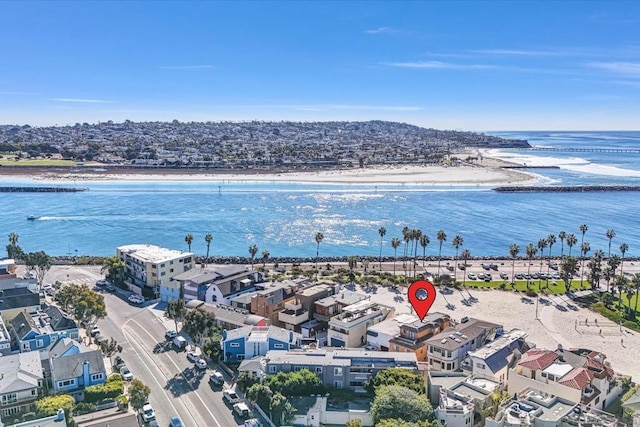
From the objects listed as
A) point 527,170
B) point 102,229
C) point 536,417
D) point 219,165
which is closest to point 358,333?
point 536,417

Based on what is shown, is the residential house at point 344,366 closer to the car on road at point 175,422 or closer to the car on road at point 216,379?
the car on road at point 216,379

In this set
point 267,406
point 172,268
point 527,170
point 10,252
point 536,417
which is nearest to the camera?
point 536,417

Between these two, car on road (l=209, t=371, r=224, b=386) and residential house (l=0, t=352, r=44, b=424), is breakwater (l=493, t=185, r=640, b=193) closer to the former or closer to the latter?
car on road (l=209, t=371, r=224, b=386)

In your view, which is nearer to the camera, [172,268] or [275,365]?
[275,365]

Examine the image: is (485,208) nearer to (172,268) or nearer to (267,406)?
(172,268)

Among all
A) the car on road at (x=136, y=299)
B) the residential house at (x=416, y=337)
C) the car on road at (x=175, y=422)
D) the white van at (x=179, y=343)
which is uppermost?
the residential house at (x=416, y=337)

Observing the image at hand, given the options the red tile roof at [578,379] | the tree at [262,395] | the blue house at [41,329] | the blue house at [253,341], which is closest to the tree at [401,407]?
the tree at [262,395]

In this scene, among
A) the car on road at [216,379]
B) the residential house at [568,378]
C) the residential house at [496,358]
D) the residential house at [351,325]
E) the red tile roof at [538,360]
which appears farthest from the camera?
the residential house at [351,325]
